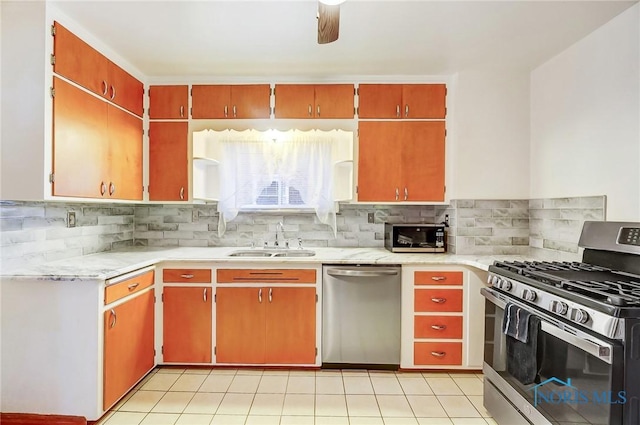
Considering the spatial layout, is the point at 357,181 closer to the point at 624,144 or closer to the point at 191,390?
the point at 624,144

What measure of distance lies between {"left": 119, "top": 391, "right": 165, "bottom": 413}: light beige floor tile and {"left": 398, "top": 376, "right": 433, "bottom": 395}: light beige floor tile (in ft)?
5.78

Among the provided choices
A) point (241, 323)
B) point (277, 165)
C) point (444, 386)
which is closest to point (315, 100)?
point (277, 165)

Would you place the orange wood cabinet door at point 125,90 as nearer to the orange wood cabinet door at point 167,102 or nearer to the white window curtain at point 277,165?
the orange wood cabinet door at point 167,102

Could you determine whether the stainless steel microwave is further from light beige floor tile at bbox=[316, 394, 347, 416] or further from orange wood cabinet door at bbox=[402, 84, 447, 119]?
light beige floor tile at bbox=[316, 394, 347, 416]

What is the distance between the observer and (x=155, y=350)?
9.66 feet

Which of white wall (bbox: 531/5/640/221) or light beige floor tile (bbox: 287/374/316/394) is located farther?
light beige floor tile (bbox: 287/374/316/394)

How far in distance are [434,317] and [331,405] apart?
1.07 m

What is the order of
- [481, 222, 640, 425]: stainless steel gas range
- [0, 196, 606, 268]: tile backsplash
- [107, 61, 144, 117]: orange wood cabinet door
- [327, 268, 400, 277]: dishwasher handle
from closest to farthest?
[481, 222, 640, 425]: stainless steel gas range < [0, 196, 606, 268]: tile backsplash < [107, 61, 144, 117]: orange wood cabinet door < [327, 268, 400, 277]: dishwasher handle

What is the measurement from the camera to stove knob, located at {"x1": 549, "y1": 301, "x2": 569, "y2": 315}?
1698mm

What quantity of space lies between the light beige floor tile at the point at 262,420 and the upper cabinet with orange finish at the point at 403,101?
2.47 meters

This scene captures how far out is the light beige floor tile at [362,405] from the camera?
7.82ft

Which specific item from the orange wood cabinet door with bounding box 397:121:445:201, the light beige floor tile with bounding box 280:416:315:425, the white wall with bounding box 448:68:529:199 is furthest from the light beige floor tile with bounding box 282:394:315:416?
the white wall with bounding box 448:68:529:199

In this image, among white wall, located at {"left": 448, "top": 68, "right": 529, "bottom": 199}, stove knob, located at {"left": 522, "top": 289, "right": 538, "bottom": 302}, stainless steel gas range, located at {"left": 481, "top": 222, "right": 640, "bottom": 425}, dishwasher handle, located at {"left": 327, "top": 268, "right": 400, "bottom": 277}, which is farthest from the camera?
white wall, located at {"left": 448, "top": 68, "right": 529, "bottom": 199}

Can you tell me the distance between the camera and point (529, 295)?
194cm
